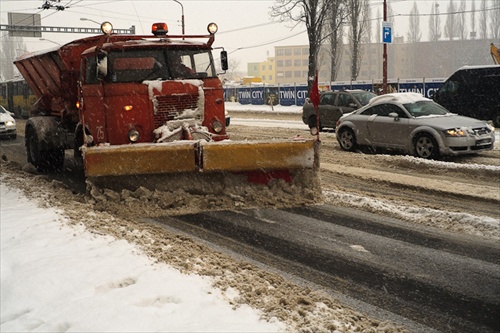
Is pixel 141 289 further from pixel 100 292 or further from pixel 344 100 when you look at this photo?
pixel 344 100

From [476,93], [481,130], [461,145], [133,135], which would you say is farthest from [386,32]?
[133,135]

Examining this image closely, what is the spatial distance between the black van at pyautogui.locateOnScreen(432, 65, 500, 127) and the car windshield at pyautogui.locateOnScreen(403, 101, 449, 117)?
24.9 ft

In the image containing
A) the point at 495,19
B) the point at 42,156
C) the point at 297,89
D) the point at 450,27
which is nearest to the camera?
the point at 42,156

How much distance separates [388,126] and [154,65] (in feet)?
21.8

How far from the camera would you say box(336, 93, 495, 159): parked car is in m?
11.6

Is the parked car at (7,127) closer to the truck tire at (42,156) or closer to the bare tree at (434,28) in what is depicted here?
the truck tire at (42,156)

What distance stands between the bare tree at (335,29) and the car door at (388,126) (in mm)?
22949

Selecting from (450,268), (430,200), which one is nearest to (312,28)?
(430,200)

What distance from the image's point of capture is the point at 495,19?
8188 cm

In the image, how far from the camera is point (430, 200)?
317 inches

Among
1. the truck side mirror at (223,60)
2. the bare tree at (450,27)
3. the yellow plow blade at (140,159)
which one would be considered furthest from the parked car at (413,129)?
the bare tree at (450,27)

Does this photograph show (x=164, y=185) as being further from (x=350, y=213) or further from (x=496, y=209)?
(x=496, y=209)

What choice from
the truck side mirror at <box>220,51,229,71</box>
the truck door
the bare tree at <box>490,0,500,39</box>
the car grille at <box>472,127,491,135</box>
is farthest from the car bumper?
the bare tree at <box>490,0,500,39</box>

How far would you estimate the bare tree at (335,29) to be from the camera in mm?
38438
